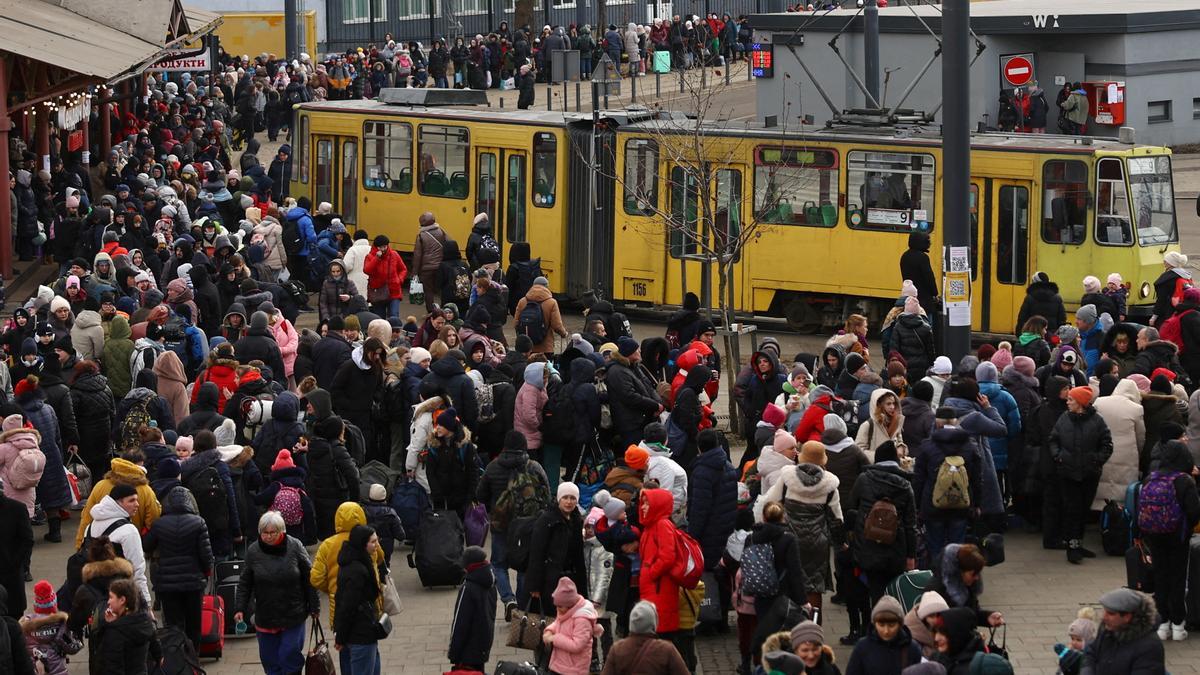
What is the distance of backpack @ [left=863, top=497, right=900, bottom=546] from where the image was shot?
13.0 metres

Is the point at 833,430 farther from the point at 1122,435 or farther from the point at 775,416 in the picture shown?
the point at 1122,435

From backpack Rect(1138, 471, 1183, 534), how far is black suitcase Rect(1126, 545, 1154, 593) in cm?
43

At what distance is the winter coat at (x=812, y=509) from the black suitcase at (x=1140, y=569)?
233 centimetres

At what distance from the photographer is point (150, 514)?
13516 millimetres

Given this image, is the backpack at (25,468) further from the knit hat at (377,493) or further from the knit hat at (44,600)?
the knit hat at (44,600)

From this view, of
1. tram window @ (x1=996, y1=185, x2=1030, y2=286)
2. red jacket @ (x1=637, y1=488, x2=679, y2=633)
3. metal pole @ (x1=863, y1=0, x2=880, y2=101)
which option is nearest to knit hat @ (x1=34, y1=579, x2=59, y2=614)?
red jacket @ (x1=637, y1=488, x2=679, y2=633)

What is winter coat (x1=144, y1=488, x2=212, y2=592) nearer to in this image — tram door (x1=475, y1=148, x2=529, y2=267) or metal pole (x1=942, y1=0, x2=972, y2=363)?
metal pole (x1=942, y1=0, x2=972, y2=363)

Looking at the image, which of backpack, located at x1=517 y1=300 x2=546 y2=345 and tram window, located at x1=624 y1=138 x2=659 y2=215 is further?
tram window, located at x1=624 y1=138 x2=659 y2=215

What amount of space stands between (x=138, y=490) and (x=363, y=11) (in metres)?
50.8

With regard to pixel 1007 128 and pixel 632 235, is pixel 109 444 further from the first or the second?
pixel 1007 128

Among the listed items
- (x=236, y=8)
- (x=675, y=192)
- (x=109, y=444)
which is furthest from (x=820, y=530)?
(x=236, y=8)

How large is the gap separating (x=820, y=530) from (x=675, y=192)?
Answer: 12.4 meters

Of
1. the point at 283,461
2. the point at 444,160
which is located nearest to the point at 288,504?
the point at 283,461

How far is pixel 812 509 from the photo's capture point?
13.0 m
